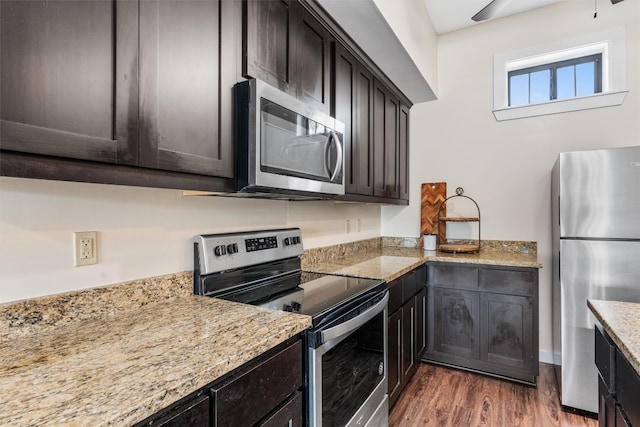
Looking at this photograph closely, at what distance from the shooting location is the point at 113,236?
1194 millimetres

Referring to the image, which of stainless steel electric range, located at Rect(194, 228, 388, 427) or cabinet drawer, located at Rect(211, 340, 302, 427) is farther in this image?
stainless steel electric range, located at Rect(194, 228, 388, 427)

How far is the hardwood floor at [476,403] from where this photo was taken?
203cm

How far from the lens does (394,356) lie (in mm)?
1996

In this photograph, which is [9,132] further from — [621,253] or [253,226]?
[621,253]

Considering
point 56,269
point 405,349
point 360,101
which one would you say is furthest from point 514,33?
point 56,269

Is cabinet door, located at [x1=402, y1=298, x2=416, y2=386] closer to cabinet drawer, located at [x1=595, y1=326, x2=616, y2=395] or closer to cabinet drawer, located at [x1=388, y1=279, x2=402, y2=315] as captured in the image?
cabinet drawer, located at [x1=388, y1=279, x2=402, y2=315]

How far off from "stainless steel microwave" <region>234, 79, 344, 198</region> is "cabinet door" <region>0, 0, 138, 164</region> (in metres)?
0.39

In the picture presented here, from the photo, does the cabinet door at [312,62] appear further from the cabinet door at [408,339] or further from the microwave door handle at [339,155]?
the cabinet door at [408,339]

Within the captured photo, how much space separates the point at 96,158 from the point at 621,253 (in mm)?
2631

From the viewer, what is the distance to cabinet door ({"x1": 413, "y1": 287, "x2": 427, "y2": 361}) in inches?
95.0

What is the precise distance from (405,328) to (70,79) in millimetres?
2093

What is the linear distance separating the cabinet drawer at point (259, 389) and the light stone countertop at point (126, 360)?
0.05 meters

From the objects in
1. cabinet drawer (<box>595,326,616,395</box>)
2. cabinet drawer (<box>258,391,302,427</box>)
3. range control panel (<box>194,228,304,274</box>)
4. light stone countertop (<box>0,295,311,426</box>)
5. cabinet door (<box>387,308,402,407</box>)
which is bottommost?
cabinet door (<box>387,308,402,407</box>)

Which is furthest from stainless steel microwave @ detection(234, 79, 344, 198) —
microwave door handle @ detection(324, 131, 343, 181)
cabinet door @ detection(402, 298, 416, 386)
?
cabinet door @ detection(402, 298, 416, 386)
